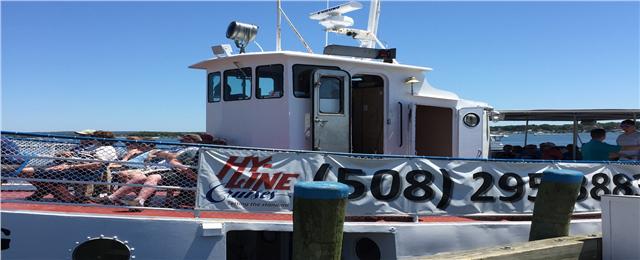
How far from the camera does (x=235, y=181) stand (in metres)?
6.17

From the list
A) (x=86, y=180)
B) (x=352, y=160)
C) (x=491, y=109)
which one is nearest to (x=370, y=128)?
(x=491, y=109)

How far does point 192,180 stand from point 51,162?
1.36 meters

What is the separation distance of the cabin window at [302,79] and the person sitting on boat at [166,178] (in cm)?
243

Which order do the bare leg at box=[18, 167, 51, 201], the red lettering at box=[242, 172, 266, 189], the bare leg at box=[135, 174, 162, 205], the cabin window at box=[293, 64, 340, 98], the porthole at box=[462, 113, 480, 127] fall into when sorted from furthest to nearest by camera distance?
the porthole at box=[462, 113, 480, 127], the cabin window at box=[293, 64, 340, 98], the red lettering at box=[242, 172, 266, 189], the bare leg at box=[135, 174, 162, 205], the bare leg at box=[18, 167, 51, 201]

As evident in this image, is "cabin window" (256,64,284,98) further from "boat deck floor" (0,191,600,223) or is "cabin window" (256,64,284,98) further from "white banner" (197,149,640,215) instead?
"boat deck floor" (0,191,600,223)

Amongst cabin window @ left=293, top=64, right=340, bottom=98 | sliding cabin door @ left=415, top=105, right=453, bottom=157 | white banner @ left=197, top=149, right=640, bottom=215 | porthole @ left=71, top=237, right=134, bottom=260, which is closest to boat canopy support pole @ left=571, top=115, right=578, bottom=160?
sliding cabin door @ left=415, top=105, right=453, bottom=157

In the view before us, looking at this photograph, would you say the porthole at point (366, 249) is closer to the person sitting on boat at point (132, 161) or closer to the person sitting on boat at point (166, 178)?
the person sitting on boat at point (166, 178)

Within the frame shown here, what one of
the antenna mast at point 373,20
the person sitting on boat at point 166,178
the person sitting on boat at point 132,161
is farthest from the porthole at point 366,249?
the antenna mast at point 373,20

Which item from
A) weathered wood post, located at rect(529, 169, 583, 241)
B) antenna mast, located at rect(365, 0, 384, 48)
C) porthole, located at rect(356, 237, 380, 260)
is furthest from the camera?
antenna mast, located at rect(365, 0, 384, 48)

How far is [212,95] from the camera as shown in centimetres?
930

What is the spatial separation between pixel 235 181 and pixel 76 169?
157cm

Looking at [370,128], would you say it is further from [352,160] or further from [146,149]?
[146,149]

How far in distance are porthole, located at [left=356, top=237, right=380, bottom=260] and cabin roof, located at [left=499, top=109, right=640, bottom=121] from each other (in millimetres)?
5635

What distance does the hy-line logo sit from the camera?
20.1 ft
